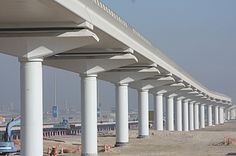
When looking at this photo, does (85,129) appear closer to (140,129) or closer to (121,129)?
(121,129)

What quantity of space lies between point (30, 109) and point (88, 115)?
11583 millimetres

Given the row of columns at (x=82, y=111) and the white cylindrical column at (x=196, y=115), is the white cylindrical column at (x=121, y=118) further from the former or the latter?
the white cylindrical column at (x=196, y=115)

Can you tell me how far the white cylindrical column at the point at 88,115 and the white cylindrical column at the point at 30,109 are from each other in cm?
1089

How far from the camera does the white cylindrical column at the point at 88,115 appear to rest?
38.5 metres

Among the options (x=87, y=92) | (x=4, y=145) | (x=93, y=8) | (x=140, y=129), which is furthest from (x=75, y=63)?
(x=140, y=129)

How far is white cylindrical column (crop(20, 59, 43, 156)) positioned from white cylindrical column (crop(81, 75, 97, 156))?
10886 millimetres

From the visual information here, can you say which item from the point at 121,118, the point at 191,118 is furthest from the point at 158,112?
the point at 191,118

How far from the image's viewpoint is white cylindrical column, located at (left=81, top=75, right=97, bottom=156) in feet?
126

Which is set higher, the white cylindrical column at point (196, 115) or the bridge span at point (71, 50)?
the bridge span at point (71, 50)

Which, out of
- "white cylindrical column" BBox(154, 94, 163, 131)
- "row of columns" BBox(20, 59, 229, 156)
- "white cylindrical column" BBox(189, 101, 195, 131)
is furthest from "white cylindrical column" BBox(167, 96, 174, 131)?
"row of columns" BBox(20, 59, 229, 156)

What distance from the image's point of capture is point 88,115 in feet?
127

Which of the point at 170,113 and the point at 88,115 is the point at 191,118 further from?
the point at 88,115

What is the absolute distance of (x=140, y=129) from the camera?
6219cm

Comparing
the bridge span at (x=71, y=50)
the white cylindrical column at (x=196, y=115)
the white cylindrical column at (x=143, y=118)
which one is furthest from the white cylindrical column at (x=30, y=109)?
the white cylindrical column at (x=196, y=115)
